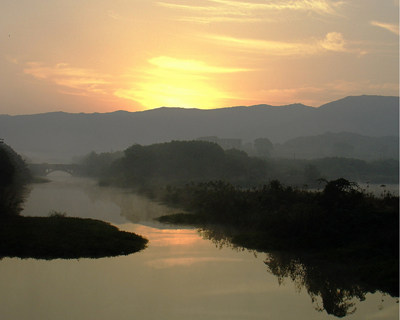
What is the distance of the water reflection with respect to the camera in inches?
907

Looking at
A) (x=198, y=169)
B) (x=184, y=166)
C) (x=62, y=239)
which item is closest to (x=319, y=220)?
(x=62, y=239)

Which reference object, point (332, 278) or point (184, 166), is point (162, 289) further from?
point (184, 166)

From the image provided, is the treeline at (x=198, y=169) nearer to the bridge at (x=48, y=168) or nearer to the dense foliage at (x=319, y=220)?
the bridge at (x=48, y=168)

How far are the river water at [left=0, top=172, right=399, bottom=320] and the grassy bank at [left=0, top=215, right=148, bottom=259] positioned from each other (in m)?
1.26

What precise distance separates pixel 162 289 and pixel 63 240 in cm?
1107

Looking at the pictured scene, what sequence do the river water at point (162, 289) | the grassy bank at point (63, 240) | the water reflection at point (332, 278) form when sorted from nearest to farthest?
1. the river water at point (162, 289)
2. the water reflection at point (332, 278)
3. the grassy bank at point (63, 240)

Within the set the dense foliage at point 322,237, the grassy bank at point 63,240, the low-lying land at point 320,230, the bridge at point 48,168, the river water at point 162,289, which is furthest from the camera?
the bridge at point 48,168

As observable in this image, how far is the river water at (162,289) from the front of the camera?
2122 centimetres

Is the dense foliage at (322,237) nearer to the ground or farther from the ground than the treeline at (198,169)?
nearer to the ground

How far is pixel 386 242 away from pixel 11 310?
20823 mm

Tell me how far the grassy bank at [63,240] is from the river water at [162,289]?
1.26m

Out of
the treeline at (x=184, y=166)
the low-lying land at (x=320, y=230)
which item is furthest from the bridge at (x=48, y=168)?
the low-lying land at (x=320, y=230)

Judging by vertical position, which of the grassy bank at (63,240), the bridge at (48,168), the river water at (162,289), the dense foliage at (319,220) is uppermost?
the bridge at (48,168)

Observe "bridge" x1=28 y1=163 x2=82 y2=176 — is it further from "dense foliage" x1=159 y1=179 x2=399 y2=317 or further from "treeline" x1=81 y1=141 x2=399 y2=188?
"dense foliage" x1=159 y1=179 x2=399 y2=317
